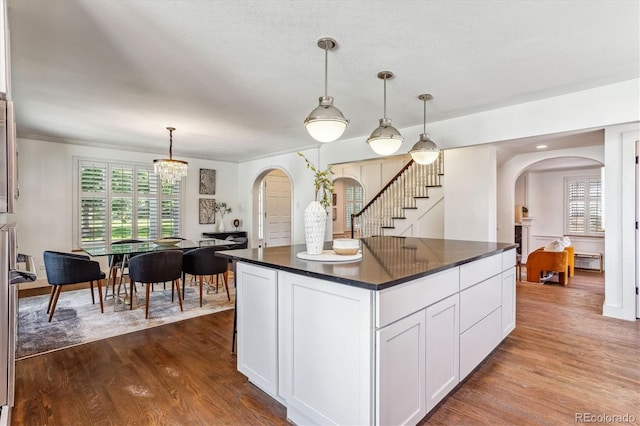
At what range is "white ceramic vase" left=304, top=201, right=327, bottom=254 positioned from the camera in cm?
222

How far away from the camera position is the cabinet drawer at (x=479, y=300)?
7.14 feet

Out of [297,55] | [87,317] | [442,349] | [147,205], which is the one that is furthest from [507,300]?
[147,205]

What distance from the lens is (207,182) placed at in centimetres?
746

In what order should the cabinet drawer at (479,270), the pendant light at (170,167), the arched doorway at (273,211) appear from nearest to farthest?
the cabinet drawer at (479,270) → the pendant light at (170,167) → the arched doorway at (273,211)

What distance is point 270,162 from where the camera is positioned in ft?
23.6

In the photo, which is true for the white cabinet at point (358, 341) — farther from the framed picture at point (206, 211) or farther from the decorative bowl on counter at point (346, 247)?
the framed picture at point (206, 211)

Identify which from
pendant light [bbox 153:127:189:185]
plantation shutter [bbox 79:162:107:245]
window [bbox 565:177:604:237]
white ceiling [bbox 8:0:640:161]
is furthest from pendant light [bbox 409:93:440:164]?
window [bbox 565:177:604:237]

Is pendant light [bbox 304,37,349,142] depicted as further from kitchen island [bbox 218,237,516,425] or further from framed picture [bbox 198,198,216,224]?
framed picture [bbox 198,198,216,224]

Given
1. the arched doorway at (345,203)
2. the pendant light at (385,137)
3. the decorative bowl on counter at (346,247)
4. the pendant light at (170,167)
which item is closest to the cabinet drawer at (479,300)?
the decorative bowl on counter at (346,247)

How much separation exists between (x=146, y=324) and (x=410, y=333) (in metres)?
3.10

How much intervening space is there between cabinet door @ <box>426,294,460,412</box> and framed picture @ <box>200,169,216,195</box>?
6.47 metres

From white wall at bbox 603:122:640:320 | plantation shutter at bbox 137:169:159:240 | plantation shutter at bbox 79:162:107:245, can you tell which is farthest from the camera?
plantation shutter at bbox 137:169:159:240

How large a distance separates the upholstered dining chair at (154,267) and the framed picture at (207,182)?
3.77 metres

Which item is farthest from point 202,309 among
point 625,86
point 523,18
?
point 625,86
